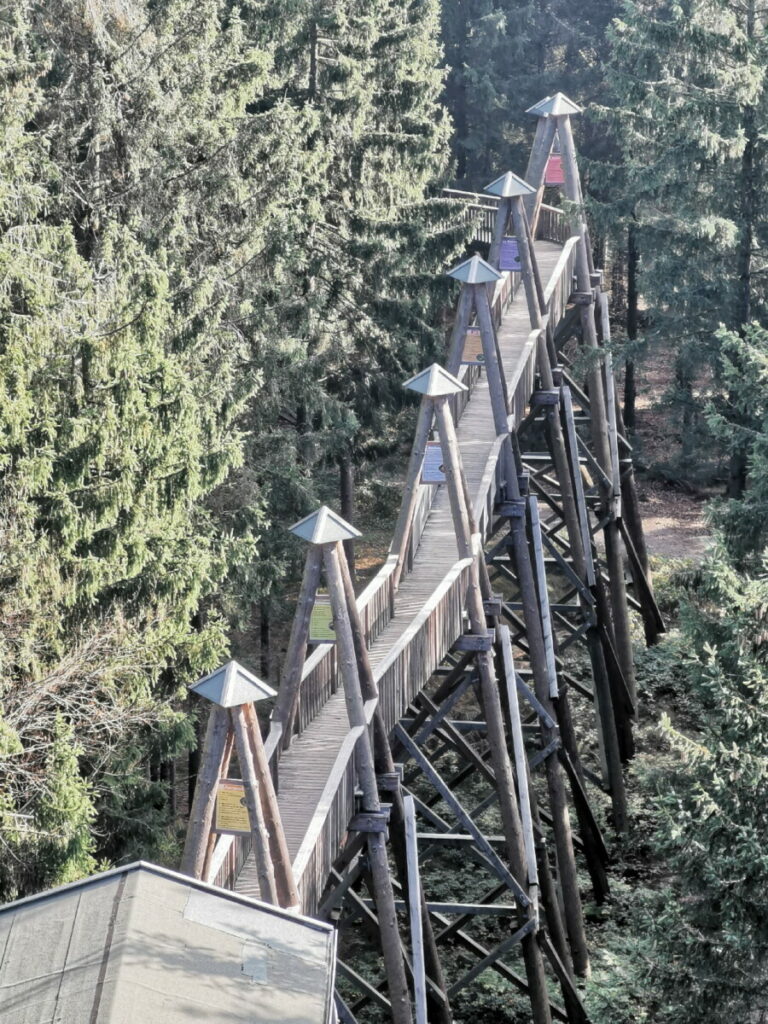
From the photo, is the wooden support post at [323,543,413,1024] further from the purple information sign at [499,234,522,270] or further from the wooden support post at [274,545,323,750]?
the purple information sign at [499,234,522,270]

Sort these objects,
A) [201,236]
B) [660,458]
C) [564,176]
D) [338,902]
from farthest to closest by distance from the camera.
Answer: [660,458], [564,176], [201,236], [338,902]

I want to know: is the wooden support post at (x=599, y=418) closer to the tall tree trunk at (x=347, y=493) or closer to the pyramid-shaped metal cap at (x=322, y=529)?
the tall tree trunk at (x=347, y=493)

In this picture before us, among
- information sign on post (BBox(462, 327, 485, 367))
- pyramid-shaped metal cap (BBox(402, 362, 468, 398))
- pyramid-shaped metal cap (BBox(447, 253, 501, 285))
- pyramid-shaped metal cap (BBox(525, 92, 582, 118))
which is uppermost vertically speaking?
pyramid-shaped metal cap (BBox(525, 92, 582, 118))

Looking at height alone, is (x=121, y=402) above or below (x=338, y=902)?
above

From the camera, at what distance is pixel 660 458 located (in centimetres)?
2919

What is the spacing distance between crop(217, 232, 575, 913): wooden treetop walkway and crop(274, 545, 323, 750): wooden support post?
0.67 ft

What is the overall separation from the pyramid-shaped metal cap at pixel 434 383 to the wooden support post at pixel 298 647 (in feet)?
8.54

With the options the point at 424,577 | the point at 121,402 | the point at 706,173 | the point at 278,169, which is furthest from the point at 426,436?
the point at 706,173

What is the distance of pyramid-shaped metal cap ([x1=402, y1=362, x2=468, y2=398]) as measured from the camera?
1202cm

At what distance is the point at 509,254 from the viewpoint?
1616cm

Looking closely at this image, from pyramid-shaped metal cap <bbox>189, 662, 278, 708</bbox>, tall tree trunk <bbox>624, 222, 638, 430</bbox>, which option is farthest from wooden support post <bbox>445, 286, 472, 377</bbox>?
tall tree trunk <bbox>624, 222, 638, 430</bbox>

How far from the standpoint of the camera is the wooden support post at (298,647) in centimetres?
968

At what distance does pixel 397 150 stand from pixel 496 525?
7.98m

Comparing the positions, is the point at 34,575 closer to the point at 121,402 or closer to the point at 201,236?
the point at 121,402
